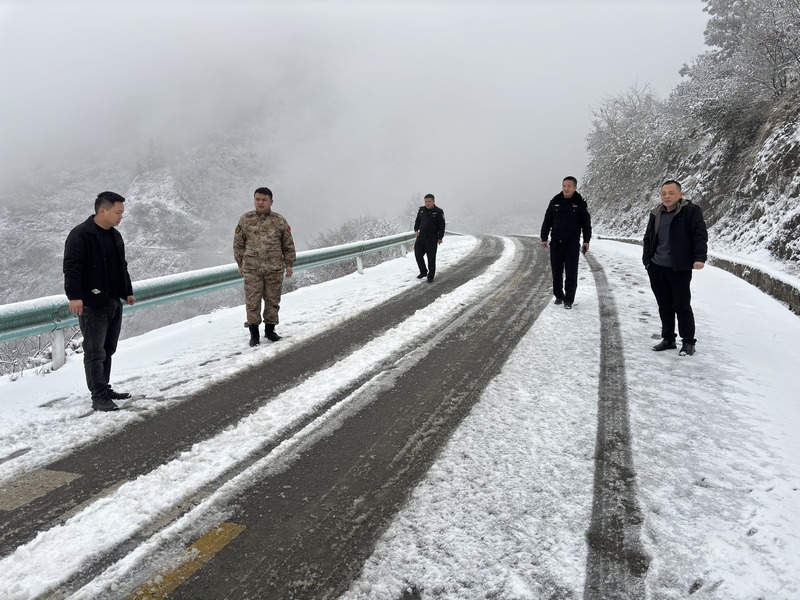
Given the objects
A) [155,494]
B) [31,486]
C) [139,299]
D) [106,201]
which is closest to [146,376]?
[139,299]

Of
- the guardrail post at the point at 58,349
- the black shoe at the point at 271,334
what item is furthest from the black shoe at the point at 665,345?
the guardrail post at the point at 58,349

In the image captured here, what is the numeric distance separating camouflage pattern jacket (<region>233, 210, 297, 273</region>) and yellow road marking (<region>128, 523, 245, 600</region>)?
4032mm

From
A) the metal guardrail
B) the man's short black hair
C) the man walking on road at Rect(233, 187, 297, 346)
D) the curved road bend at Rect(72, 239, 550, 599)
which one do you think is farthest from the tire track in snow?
the metal guardrail

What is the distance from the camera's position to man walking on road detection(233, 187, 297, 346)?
582cm

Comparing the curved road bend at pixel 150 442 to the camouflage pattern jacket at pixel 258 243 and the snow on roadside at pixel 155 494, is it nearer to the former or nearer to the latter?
the snow on roadside at pixel 155 494

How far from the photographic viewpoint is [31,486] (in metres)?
2.73

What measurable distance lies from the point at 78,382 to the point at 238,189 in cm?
16302

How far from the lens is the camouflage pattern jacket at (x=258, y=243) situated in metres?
5.86

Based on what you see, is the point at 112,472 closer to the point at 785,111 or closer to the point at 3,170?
the point at 785,111

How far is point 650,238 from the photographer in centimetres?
539

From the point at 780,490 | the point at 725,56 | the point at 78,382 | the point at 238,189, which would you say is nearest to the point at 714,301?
the point at 780,490

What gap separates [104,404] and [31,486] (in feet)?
3.84

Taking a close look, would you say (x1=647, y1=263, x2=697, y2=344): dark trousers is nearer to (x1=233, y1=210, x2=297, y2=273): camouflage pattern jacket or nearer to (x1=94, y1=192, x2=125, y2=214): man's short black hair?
(x1=233, y1=210, x2=297, y2=273): camouflage pattern jacket

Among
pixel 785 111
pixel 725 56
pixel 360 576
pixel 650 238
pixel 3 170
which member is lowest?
pixel 360 576
